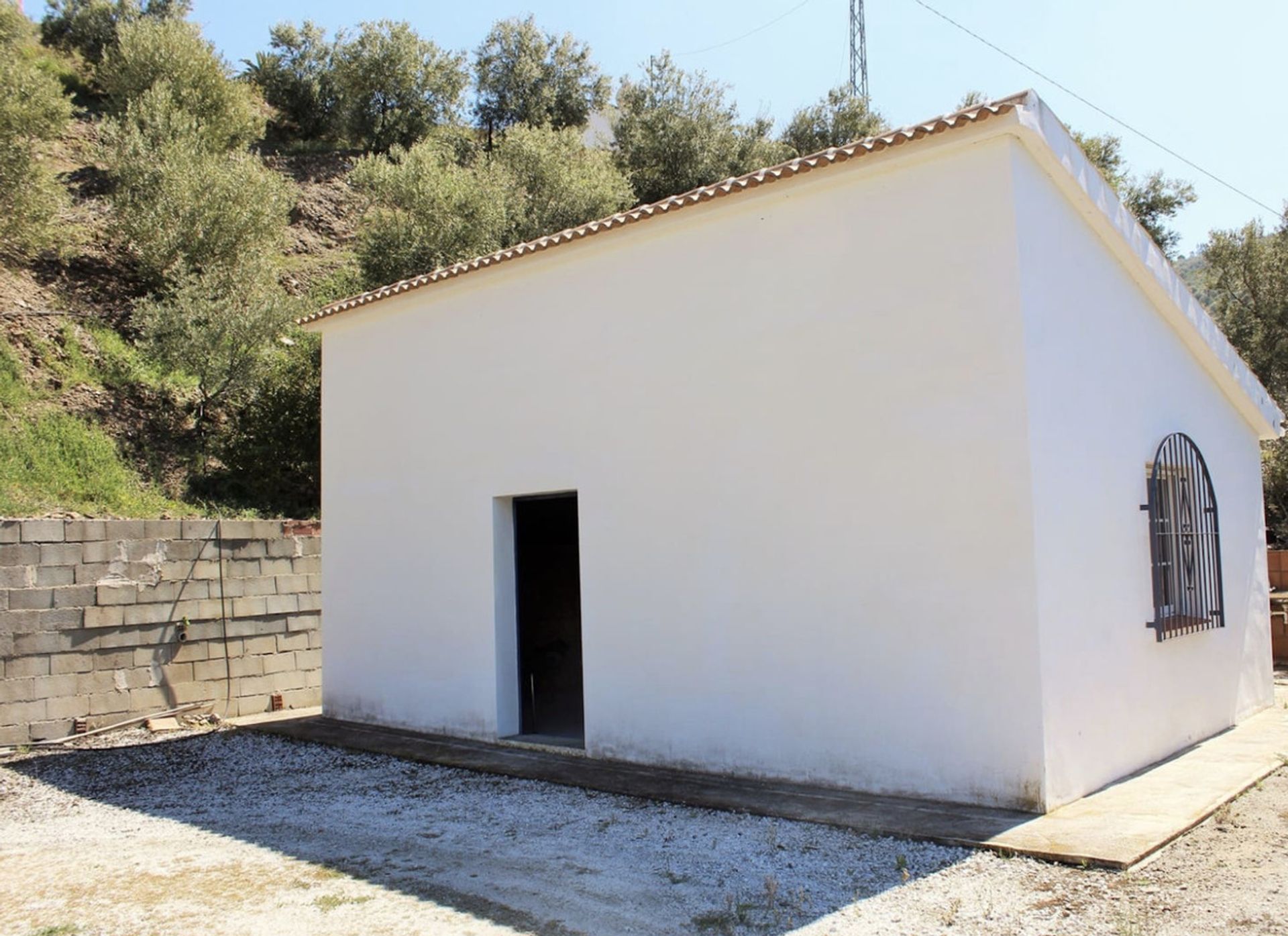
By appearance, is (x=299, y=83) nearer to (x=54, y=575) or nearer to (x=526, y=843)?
(x=54, y=575)

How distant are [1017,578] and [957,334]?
4.65 feet

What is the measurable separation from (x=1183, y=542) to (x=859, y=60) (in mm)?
22158

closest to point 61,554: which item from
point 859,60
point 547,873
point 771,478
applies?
point 547,873

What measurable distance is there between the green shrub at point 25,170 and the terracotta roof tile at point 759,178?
36.3ft

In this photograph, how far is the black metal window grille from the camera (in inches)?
259

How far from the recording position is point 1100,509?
19.7 feet

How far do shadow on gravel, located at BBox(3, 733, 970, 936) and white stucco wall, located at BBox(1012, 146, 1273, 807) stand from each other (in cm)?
149

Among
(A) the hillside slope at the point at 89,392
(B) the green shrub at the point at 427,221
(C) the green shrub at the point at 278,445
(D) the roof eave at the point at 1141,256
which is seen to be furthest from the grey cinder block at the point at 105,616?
(B) the green shrub at the point at 427,221

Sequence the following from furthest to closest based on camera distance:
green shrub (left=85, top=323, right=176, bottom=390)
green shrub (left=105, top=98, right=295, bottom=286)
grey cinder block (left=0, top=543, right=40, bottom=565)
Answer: green shrub (left=105, top=98, right=295, bottom=286) → green shrub (left=85, top=323, right=176, bottom=390) → grey cinder block (left=0, top=543, right=40, bottom=565)

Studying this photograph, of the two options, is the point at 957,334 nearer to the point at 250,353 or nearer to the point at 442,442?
the point at 442,442

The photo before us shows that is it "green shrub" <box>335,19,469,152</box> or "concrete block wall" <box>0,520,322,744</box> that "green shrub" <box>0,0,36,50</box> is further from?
"concrete block wall" <box>0,520,322,744</box>

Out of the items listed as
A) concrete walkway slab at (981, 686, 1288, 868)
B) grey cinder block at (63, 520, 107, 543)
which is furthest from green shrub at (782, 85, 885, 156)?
concrete walkway slab at (981, 686, 1288, 868)

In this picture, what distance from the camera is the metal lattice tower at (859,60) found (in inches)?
1003

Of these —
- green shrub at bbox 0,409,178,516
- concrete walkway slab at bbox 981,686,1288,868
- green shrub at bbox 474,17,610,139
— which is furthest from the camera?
green shrub at bbox 474,17,610,139
